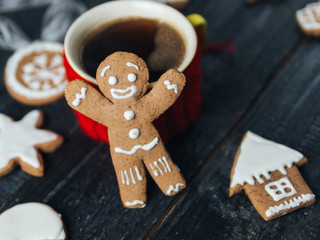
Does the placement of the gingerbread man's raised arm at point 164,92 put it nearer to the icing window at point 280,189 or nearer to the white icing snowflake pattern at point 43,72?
the icing window at point 280,189

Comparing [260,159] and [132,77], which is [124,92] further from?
[260,159]

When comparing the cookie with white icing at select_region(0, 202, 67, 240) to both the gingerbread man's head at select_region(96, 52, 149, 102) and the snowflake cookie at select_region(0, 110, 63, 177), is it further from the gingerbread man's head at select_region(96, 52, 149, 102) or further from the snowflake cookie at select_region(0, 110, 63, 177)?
the gingerbread man's head at select_region(96, 52, 149, 102)

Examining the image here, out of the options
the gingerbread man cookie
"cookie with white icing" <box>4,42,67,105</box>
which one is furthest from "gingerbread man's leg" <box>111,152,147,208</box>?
"cookie with white icing" <box>4,42,67,105</box>

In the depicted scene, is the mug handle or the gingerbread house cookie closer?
the mug handle

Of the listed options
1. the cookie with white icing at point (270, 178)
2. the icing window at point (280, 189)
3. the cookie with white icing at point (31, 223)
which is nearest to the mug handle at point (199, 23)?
the cookie with white icing at point (270, 178)

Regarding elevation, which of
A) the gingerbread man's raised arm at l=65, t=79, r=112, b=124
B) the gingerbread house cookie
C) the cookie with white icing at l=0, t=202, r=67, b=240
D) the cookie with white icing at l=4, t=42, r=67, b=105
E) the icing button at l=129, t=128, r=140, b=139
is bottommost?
Result: the cookie with white icing at l=0, t=202, r=67, b=240

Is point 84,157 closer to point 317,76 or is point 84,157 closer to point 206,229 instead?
point 206,229

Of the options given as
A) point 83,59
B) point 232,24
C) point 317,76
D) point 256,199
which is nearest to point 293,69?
point 317,76
